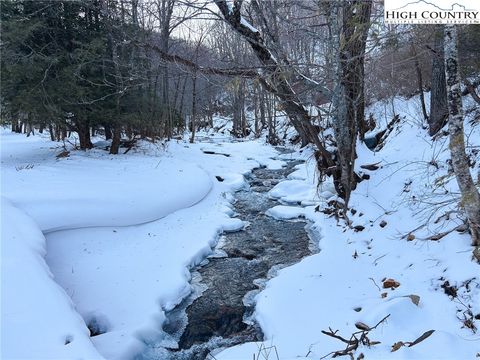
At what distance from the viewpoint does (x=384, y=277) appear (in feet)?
13.9

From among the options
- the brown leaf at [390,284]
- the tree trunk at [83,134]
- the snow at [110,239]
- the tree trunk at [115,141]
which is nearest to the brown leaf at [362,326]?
the brown leaf at [390,284]

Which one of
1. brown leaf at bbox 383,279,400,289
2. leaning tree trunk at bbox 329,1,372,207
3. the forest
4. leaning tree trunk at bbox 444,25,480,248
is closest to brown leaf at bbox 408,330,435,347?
the forest

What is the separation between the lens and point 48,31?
10.0 meters

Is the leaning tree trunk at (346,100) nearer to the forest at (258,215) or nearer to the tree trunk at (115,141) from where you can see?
the forest at (258,215)

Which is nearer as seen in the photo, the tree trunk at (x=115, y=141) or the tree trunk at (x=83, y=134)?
the tree trunk at (x=83, y=134)

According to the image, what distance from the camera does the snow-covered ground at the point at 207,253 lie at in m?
3.05

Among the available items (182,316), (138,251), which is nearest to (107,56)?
(138,251)

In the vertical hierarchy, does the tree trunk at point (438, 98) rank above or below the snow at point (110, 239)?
above

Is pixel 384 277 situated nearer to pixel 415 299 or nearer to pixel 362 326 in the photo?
pixel 415 299

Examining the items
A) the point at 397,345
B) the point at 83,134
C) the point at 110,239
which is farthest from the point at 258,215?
the point at 83,134

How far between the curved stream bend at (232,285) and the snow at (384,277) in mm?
248

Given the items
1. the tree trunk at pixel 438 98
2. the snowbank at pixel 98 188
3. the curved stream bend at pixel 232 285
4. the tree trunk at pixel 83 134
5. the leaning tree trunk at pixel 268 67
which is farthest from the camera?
the tree trunk at pixel 83 134

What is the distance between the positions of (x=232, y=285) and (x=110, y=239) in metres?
2.21

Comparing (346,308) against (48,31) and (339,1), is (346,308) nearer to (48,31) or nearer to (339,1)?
(339,1)
